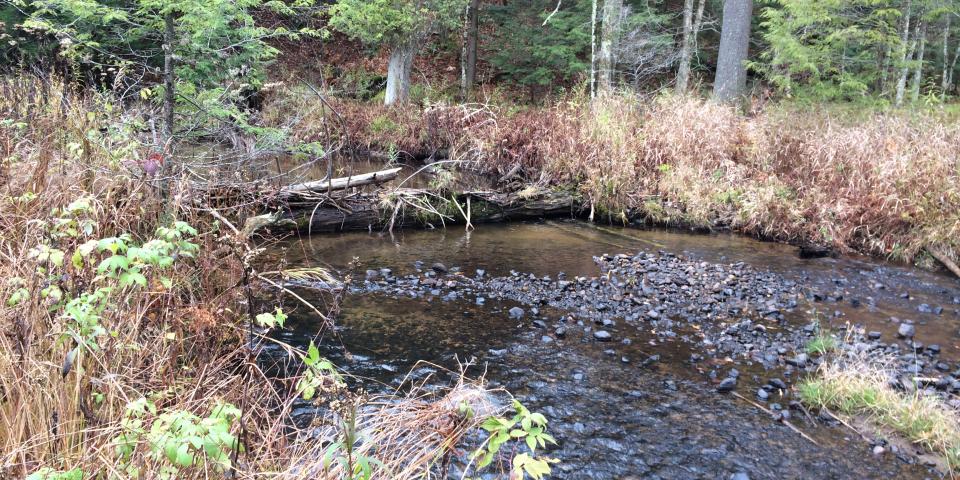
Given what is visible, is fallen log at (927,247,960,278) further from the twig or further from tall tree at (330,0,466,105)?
tall tree at (330,0,466,105)

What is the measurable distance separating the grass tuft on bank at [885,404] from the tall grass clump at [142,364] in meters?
2.67

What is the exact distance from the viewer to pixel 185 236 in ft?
14.2

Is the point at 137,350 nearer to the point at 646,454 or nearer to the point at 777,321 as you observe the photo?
the point at 646,454

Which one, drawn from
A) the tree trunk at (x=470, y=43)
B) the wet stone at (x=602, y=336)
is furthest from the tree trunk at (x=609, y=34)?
the wet stone at (x=602, y=336)

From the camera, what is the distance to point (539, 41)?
64.7 feet

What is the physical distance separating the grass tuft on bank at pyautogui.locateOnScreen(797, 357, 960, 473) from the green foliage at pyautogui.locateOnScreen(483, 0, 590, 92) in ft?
48.1

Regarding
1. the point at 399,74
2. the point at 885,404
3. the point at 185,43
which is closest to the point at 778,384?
the point at 885,404

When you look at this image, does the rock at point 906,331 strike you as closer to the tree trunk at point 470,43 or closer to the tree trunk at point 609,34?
the tree trunk at point 609,34

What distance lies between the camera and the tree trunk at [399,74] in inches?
718

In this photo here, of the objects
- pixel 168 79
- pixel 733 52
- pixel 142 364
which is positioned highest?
pixel 733 52

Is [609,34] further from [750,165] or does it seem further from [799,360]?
[799,360]

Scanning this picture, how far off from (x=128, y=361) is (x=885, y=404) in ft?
16.2

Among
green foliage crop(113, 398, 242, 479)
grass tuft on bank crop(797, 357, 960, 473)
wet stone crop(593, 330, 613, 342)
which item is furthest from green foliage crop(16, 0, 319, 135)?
grass tuft on bank crop(797, 357, 960, 473)

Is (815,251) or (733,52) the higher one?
(733,52)
